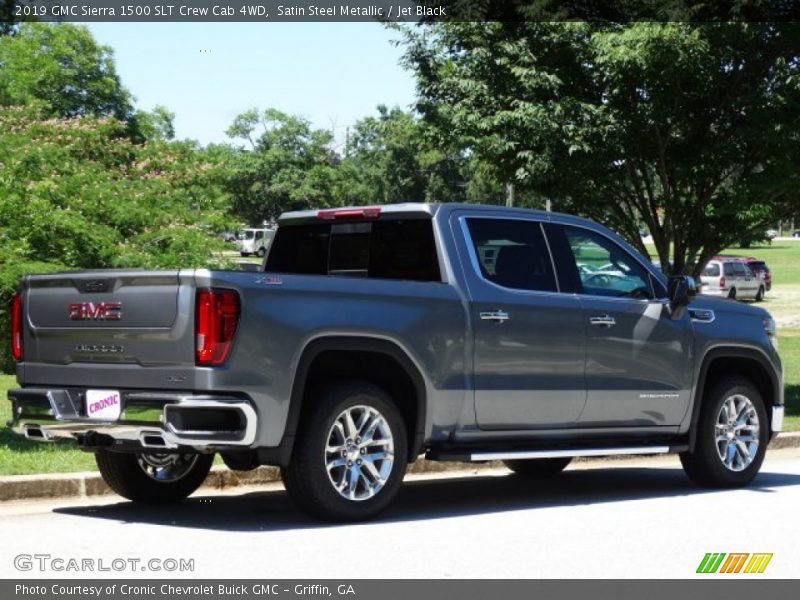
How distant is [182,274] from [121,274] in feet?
1.56

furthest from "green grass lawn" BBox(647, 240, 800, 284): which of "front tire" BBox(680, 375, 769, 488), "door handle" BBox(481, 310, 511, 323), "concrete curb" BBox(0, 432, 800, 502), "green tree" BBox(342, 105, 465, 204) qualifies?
"door handle" BBox(481, 310, 511, 323)

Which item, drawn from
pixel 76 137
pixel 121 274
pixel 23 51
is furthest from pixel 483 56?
pixel 23 51

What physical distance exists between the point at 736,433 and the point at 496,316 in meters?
2.74

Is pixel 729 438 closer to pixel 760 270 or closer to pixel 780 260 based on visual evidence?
pixel 760 270

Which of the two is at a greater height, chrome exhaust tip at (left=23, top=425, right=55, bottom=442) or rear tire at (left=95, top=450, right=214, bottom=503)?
chrome exhaust tip at (left=23, top=425, right=55, bottom=442)

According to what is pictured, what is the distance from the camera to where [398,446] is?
884 centimetres

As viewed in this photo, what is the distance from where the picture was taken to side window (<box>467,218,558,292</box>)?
9.69 metres

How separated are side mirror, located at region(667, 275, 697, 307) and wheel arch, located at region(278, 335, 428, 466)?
2355 millimetres

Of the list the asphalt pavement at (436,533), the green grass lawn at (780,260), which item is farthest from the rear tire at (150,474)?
the green grass lawn at (780,260)

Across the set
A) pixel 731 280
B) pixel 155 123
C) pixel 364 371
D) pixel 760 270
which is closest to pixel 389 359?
pixel 364 371

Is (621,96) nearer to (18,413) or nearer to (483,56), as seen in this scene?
(483,56)

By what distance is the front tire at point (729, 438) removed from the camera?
10867 mm

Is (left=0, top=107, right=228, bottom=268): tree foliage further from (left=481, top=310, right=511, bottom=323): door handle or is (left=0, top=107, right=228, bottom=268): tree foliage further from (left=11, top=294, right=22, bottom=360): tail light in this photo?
(left=481, top=310, right=511, bottom=323): door handle

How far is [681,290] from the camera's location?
34.1 feet
